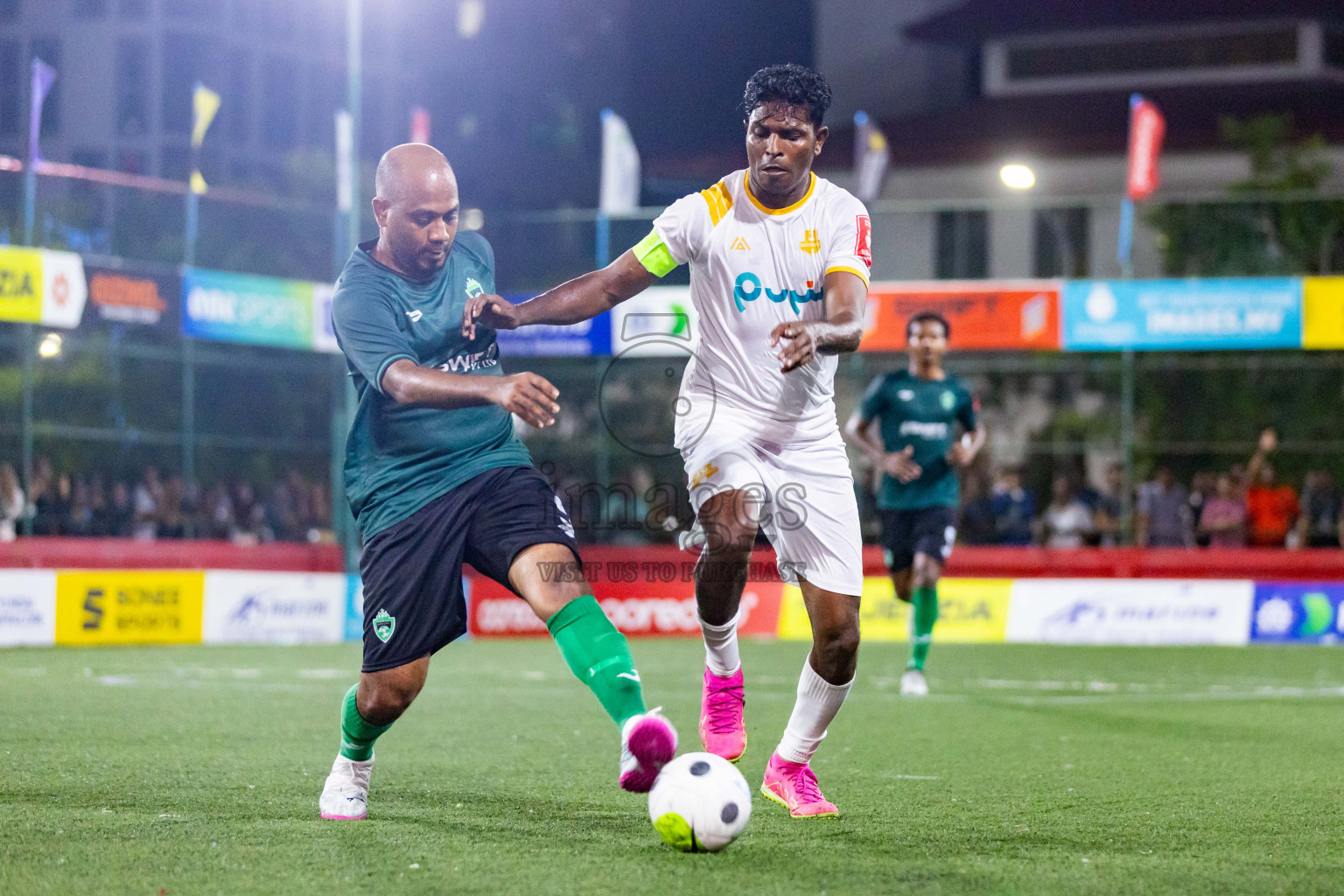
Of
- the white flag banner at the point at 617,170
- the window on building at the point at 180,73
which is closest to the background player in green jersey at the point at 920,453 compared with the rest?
the white flag banner at the point at 617,170

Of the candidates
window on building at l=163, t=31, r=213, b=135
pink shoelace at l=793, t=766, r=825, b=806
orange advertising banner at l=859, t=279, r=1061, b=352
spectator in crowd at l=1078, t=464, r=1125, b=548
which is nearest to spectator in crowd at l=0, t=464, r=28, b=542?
orange advertising banner at l=859, t=279, r=1061, b=352

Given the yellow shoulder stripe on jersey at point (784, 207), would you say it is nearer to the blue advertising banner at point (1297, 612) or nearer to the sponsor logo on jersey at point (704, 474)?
the sponsor logo on jersey at point (704, 474)

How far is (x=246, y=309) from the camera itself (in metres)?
20.1

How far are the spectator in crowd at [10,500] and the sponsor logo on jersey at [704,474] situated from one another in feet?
45.2

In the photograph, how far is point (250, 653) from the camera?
14.8 metres

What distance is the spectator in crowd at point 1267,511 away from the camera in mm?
19266

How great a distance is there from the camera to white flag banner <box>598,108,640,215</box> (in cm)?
2328

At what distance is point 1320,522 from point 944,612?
17.7ft

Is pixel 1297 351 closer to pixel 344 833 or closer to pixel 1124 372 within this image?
pixel 1124 372

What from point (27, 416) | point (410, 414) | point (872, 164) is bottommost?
point (410, 414)

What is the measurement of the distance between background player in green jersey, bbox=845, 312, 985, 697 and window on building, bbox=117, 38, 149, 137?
202 feet

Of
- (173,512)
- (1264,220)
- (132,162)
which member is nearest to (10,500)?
(173,512)

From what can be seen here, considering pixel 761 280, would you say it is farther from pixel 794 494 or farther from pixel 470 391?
pixel 470 391

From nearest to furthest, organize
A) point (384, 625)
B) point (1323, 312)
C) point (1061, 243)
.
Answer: point (384, 625)
point (1323, 312)
point (1061, 243)
